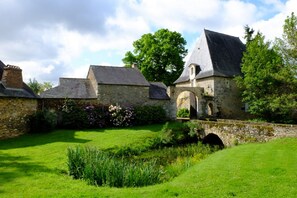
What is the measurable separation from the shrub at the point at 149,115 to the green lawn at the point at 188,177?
27.6ft

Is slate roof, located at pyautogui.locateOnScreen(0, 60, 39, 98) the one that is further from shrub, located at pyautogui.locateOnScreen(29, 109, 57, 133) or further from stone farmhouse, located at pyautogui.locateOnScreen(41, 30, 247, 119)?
stone farmhouse, located at pyautogui.locateOnScreen(41, 30, 247, 119)

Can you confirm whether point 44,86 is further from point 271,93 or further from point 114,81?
point 271,93

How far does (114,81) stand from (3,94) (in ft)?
27.9

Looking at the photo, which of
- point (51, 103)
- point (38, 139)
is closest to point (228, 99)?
point (51, 103)

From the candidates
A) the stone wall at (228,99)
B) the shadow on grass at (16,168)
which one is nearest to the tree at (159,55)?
the stone wall at (228,99)

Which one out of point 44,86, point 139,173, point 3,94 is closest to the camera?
point 139,173

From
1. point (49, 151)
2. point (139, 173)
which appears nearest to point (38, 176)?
point (139, 173)

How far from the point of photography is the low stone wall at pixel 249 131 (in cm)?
1311

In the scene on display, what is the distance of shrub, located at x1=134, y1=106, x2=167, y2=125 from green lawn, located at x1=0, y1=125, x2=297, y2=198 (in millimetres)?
8400

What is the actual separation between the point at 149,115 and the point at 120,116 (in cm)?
244

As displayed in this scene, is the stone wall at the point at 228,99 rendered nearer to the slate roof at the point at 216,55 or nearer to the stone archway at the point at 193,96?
the slate roof at the point at 216,55

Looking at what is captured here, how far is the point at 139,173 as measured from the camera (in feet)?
25.4

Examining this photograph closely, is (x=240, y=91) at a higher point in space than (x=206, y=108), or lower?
higher

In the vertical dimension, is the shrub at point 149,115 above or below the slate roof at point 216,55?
below
